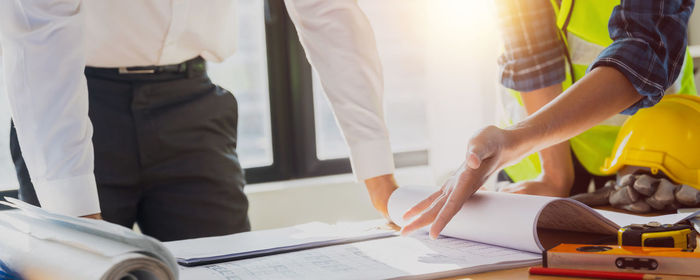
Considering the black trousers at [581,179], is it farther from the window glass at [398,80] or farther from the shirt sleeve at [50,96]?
the window glass at [398,80]

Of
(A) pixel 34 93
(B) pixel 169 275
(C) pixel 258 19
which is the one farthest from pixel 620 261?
(C) pixel 258 19

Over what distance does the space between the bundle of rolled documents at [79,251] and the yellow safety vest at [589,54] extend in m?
1.01

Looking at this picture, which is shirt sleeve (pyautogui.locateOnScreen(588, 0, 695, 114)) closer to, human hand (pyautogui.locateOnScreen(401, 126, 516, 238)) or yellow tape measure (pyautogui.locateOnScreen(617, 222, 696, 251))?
human hand (pyautogui.locateOnScreen(401, 126, 516, 238))

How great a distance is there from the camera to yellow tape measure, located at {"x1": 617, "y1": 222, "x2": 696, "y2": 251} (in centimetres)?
74

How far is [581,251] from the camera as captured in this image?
28.2 inches

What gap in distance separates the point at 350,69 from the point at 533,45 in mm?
380

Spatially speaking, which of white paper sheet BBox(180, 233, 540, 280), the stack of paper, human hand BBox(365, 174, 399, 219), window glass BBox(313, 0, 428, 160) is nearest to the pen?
white paper sheet BBox(180, 233, 540, 280)

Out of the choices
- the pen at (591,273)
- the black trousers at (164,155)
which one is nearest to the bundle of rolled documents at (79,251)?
the pen at (591,273)

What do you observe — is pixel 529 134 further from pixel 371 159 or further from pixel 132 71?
pixel 132 71

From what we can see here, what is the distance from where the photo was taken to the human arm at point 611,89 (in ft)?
3.15

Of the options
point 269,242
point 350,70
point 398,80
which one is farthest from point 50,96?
point 398,80

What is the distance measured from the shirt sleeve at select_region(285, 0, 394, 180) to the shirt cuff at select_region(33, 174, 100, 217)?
0.49 meters

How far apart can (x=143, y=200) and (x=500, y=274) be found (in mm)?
901

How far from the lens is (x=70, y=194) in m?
1.12
